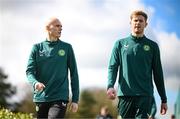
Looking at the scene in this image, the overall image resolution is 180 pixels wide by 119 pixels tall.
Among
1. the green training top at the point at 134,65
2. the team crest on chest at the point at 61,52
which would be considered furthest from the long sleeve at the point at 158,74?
the team crest on chest at the point at 61,52

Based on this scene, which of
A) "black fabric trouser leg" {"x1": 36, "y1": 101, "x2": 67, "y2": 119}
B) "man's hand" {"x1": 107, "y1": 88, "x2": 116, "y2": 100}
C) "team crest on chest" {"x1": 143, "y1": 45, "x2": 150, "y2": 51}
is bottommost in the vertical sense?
"black fabric trouser leg" {"x1": 36, "y1": 101, "x2": 67, "y2": 119}

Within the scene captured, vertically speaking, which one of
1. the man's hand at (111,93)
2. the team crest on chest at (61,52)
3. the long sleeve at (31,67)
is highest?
the team crest on chest at (61,52)

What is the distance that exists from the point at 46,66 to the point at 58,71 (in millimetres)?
181

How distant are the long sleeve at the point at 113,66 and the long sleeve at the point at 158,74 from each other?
495 mm

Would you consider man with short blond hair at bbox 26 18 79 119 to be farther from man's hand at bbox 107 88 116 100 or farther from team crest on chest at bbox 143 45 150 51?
team crest on chest at bbox 143 45 150 51

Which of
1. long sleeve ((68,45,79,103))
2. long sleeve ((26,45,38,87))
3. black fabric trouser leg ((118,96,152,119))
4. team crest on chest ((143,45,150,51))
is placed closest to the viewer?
black fabric trouser leg ((118,96,152,119))

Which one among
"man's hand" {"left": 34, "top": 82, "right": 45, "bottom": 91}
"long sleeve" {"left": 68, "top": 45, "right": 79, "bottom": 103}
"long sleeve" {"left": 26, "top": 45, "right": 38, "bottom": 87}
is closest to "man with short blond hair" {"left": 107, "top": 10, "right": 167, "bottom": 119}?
"long sleeve" {"left": 68, "top": 45, "right": 79, "bottom": 103}

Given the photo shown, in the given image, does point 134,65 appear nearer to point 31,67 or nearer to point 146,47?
point 146,47

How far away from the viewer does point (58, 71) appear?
27.0 ft

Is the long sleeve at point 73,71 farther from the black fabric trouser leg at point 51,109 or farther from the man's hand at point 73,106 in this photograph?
the black fabric trouser leg at point 51,109

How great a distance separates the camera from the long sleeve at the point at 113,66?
8.03m

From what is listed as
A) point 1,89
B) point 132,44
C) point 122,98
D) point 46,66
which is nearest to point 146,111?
point 122,98

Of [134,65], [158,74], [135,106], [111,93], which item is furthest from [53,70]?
[158,74]

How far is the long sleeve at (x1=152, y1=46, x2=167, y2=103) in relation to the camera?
822 cm
